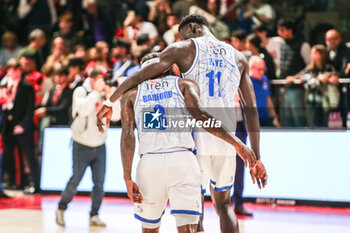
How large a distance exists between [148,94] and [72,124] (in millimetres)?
3590

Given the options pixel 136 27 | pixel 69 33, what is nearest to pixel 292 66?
pixel 136 27

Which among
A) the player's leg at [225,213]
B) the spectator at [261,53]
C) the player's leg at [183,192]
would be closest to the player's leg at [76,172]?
the player's leg at [225,213]

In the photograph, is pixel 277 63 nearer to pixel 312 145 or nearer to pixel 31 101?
pixel 312 145

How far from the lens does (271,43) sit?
10.1m

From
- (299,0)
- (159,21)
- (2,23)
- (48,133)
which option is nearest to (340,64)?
(299,0)

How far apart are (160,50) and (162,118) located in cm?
420

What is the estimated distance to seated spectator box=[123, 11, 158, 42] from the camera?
1143cm

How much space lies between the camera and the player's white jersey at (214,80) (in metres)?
4.86

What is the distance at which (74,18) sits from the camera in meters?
13.6

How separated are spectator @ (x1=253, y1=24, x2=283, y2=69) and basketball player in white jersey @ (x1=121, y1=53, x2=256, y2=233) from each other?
5705 millimetres

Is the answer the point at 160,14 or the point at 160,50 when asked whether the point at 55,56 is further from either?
the point at 160,50

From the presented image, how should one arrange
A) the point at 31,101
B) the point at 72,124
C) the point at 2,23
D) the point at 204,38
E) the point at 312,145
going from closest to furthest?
the point at 204,38 < the point at 72,124 < the point at 312,145 < the point at 31,101 < the point at 2,23

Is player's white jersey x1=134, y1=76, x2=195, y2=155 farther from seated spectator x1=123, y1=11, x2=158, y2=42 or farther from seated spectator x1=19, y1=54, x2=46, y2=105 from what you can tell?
seated spectator x1=123, y1=11, x2=158, y2=42

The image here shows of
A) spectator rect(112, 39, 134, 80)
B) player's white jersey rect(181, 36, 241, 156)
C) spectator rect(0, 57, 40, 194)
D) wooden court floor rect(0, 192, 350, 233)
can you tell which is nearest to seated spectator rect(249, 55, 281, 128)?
wooden court floor rect(0, 192, 350, 233)
